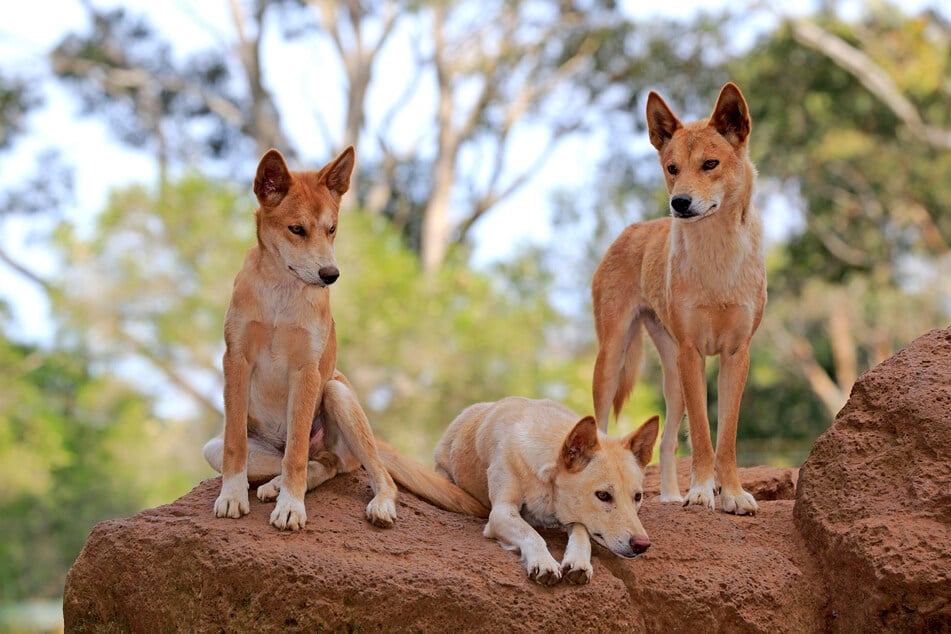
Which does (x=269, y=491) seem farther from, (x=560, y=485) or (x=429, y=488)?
(x=560, y=485)

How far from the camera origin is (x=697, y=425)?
262 inches

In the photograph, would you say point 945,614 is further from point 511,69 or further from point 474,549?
point 511,69

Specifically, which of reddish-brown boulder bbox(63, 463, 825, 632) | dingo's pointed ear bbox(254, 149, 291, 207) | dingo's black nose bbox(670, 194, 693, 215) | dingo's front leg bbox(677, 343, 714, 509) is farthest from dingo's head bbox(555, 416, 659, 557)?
dingo's pointed ear bbox(254, 149, 291, 207)

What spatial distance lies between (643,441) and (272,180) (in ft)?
7.81

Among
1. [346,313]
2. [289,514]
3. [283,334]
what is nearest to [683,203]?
[283,334]

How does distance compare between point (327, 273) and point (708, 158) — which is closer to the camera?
point (327, 273)

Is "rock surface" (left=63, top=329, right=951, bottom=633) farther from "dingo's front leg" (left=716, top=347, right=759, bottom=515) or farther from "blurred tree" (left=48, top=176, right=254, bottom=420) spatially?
"blurred tree" (left=48, top=176, right=254, bottom=420)

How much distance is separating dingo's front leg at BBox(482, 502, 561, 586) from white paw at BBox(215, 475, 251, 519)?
4.16 feet

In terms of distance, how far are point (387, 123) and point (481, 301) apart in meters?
6.57

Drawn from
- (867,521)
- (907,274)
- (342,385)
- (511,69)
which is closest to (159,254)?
(511,69)

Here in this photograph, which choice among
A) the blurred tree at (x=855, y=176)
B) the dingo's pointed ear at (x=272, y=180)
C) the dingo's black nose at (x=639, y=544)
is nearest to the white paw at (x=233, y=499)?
the dingo's pointed ear at (x=272, y=180)

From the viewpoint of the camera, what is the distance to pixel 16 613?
18.7 m

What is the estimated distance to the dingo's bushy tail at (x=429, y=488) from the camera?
21.4ft

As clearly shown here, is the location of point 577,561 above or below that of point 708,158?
below
